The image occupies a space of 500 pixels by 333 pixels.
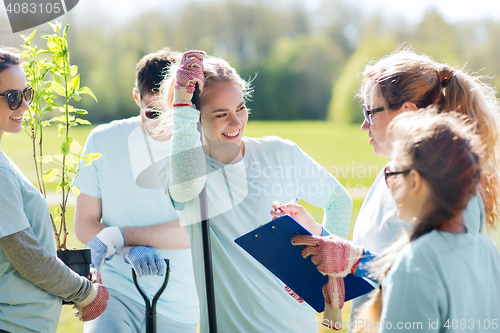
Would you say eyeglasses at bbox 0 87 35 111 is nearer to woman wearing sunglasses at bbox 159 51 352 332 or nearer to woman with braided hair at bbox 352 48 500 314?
woman wearing sunglasses at bbox 159 51 352 332

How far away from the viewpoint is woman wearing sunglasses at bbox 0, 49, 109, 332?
1.62 metres

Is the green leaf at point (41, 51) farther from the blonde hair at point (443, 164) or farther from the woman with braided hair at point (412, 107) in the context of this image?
the blonde hair at point (443, 164)

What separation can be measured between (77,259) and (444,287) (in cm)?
143

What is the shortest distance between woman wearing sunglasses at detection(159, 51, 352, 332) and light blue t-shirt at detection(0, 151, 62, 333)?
1.70 ft

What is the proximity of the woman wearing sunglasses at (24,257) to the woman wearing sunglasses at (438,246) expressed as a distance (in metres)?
1.17

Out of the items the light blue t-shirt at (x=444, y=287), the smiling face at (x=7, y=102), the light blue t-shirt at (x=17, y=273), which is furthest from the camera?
the smiling face at (x=7, y=102)

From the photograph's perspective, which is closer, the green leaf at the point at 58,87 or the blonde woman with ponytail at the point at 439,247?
the blonde woman with ponytail at the point at 439,247

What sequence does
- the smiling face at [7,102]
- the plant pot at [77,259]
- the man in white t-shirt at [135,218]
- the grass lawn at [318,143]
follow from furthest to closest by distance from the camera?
the grass lawn at [318,143] → the man in white t-shirt at [135,218] → the plant pot at [77,259] → the smiling face at [7,102]

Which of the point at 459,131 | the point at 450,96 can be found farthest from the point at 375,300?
the point at 450,96

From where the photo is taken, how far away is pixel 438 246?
3.98 feet

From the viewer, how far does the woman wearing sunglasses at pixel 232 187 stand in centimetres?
179

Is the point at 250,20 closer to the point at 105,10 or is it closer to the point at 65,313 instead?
the point at 105,10

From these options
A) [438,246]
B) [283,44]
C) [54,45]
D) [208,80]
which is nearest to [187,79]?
[208,80]

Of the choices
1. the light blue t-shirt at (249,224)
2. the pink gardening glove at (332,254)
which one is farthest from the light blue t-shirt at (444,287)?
the light blue t-shirt at (249,224)
